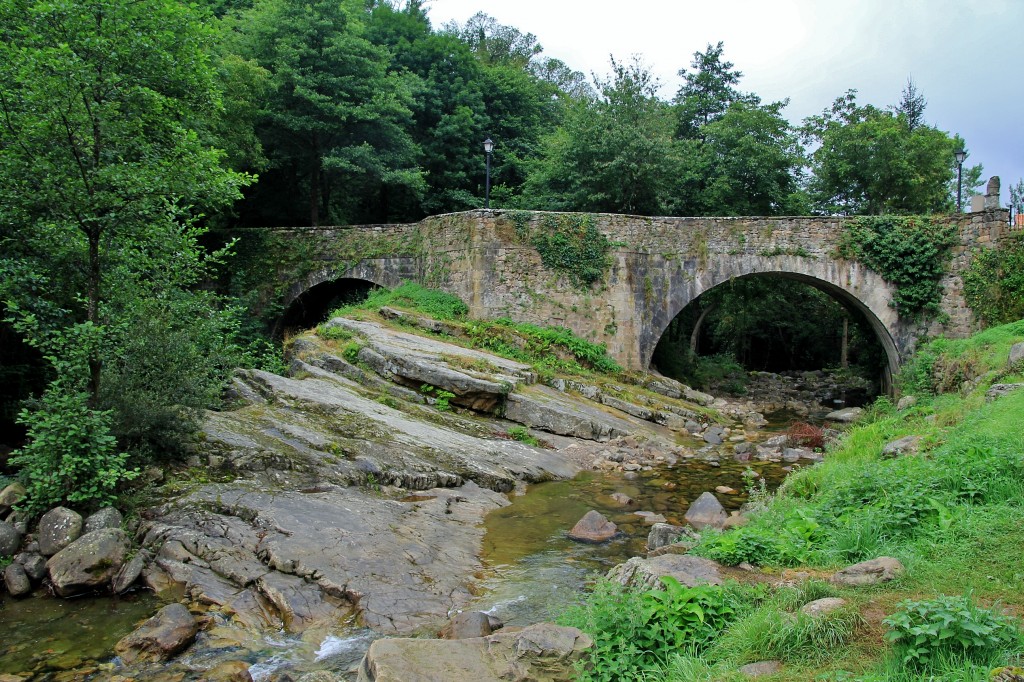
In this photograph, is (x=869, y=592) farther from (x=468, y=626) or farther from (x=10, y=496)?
(x=10, y=496)

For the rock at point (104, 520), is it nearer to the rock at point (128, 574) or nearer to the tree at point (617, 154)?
the rock at point (128, 574)

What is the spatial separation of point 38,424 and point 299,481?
9.41 feet

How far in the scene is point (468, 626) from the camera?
217 inches

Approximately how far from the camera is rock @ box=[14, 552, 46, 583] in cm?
656

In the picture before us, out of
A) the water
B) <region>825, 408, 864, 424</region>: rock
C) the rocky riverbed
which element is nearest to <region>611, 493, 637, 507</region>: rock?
the water

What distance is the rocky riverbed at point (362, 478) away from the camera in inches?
242

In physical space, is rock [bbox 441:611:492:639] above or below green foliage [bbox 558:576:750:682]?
below

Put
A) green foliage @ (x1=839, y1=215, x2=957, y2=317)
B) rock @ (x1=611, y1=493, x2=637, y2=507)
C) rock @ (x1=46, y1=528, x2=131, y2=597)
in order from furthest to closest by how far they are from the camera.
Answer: green foliage @ (x1=839, y1=215, x2=957, y2=317)
rock @ (x1=611, y1=493, x2=637, y2=507)
rock @ (x1=46, y1=528, x2=131, y2=597)

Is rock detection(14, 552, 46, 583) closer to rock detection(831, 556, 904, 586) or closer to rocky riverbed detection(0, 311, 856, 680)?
rocky riverbed detection(0, 311, 856, 680)

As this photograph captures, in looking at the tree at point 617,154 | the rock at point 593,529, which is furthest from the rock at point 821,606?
the tree at point 617,154

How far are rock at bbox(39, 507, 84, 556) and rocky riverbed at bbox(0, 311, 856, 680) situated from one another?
0.17 ft

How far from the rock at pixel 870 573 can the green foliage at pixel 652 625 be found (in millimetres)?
654

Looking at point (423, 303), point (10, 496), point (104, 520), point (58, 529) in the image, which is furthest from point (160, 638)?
point (423, 303)

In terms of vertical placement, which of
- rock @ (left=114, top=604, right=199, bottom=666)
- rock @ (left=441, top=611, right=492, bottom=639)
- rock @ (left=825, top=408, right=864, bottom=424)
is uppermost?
rock @ (left=441, top=611, right=492, bottom=639)
